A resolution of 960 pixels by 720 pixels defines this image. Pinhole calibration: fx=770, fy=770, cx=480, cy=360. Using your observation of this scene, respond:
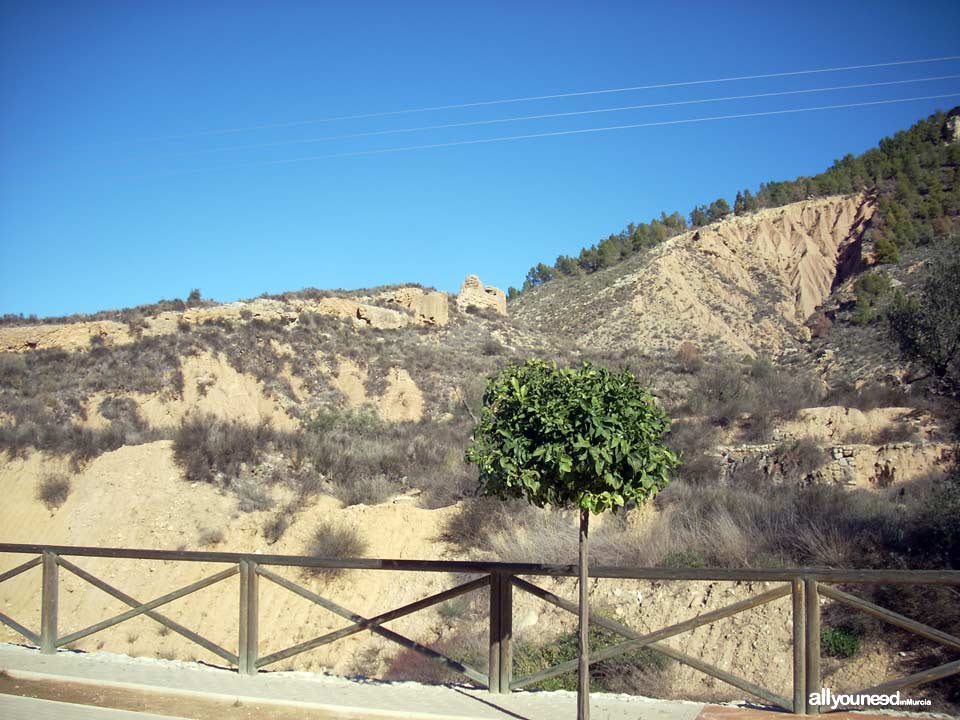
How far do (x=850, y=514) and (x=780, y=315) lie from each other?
150ft

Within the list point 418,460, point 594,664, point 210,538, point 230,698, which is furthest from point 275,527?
point 230,698

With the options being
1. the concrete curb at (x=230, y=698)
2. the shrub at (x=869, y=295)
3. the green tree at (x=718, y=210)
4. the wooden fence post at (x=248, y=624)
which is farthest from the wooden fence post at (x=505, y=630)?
the green tree at (x=718, y=210)

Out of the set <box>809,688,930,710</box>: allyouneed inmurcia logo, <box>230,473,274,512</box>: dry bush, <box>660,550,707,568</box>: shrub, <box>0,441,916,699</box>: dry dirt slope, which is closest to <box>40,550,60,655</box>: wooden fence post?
<box>0,441,916,699</box>: dry dirt slope

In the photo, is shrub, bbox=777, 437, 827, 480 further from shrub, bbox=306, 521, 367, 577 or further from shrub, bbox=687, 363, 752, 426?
shrub, bbox=306, 521, 367, 577

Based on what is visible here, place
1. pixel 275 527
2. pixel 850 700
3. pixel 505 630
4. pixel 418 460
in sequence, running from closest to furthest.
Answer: pixel 850 700 → pixel 505 630 → pixel 275 527 → pixel 418 460

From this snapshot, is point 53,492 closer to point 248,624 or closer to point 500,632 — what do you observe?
point 248,624

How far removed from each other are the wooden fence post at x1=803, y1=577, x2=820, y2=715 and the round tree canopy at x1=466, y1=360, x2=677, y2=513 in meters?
1.55

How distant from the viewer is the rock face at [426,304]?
144 feet

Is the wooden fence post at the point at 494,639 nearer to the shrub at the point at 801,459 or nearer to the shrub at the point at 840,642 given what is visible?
the shrub at the point at 840,642

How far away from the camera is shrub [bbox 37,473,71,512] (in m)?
18.4

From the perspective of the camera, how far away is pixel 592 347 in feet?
166

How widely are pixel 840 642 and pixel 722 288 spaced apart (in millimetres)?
50142

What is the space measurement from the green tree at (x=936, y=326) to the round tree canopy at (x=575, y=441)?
13298 millimetres

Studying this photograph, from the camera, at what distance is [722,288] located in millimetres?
56219
